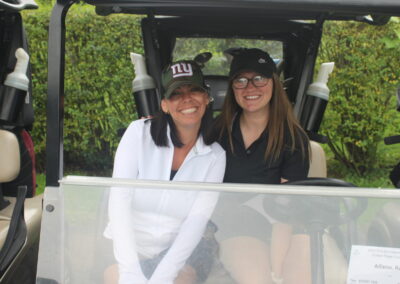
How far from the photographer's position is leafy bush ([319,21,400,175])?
4105 mm

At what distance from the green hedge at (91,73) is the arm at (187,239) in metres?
3.36

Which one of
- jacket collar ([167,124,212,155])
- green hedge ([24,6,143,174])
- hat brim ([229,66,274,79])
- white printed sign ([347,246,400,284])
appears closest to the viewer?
white printed sign ([347,246,400,284])

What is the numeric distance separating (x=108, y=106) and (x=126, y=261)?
3428 millimetres

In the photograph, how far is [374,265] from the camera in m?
1.13

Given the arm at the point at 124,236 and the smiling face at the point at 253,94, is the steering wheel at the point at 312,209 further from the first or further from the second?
the smiling face at the point at 253,94

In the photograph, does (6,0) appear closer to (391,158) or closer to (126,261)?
(126,261)

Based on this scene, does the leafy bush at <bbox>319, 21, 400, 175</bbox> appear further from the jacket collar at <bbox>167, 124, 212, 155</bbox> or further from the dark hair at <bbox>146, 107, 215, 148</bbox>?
the jacket collar at <bbox>167, 124, 212, 155</bbox>

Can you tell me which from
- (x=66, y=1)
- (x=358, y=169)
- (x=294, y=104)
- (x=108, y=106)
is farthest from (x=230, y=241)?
(x=358, y=169)

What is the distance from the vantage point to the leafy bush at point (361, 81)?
4105mm

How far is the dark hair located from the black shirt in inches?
4.7

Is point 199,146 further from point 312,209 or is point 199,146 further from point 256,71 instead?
point 312,209

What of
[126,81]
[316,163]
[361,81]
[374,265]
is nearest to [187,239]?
[374,265]

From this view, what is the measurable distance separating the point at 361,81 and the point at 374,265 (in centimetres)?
343

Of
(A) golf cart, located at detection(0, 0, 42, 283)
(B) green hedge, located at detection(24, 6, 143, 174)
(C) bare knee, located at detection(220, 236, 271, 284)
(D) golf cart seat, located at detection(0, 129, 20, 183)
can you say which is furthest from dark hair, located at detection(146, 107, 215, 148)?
(B) green hedge, located at detection(24, 6, 143, 174)
